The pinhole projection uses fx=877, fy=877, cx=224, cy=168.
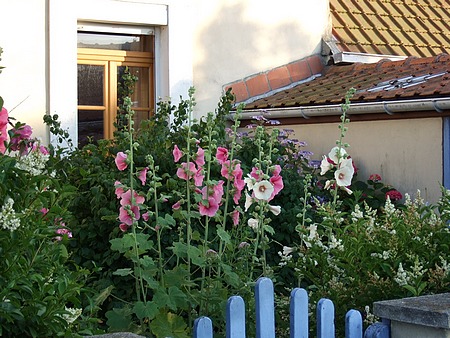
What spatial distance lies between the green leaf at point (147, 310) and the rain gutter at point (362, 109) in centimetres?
338

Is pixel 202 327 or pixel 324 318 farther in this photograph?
pixel 324 318

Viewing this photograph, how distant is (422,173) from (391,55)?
253cm

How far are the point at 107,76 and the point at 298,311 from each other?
15.9ft

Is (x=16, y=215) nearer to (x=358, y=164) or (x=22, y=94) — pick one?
(x=22, y=94)

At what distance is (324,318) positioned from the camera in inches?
125

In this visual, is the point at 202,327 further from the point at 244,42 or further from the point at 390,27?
the point at 390,27

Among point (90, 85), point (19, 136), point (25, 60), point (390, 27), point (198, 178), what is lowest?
point (198, 178)

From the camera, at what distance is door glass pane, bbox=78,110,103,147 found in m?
7.37

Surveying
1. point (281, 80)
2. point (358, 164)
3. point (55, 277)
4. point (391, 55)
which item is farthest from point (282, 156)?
point (55, 277)

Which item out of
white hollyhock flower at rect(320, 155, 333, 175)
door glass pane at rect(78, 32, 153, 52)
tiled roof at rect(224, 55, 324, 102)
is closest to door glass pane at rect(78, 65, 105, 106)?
door glass pane at rect(78, 32, 153, 52)

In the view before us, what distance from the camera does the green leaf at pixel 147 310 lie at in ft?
12.2

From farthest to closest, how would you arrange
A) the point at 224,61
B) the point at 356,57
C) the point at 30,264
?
the point at 356,57 < the point at 224,61 < the point at 30,264

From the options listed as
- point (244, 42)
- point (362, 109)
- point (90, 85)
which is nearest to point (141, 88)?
point (90, 85)

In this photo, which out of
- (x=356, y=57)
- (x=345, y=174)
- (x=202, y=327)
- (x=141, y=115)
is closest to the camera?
(x=202, y=327)
